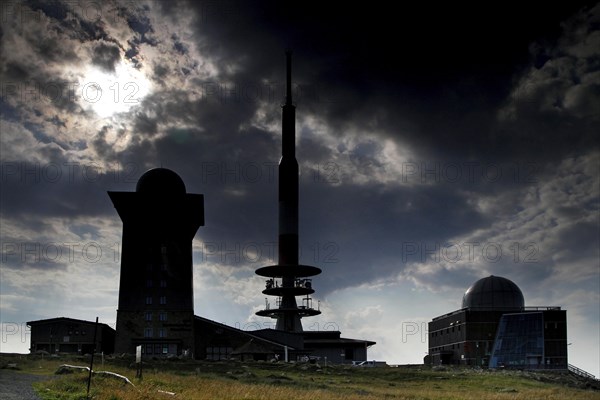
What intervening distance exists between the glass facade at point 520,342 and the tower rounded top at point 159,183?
48372 mm

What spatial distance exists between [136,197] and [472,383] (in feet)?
171

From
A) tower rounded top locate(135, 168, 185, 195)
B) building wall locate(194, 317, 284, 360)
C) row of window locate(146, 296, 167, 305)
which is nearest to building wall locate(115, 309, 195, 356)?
row of window locate(146, 296, 167, 305)

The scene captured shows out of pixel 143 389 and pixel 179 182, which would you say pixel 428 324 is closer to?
pixel 179 182

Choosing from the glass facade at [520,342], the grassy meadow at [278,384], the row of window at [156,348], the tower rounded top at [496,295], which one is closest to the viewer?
the grassy meadow at [278,384]

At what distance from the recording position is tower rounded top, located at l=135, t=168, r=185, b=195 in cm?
9319

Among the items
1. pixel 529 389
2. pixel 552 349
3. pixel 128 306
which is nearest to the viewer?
pixel 529 389

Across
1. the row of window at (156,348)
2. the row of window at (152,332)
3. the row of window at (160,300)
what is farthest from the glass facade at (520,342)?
the row of window at (160,300)

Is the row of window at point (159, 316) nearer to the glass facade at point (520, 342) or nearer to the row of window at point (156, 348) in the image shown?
the row of window at point (156, 348)

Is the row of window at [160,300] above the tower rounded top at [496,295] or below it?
below

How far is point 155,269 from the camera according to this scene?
92.3 meters

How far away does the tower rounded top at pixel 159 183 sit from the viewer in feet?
306

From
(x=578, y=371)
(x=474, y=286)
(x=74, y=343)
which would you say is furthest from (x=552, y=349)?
(x=74, y=343)

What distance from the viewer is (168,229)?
306ft

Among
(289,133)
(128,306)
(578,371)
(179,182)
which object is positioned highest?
(289,133)
